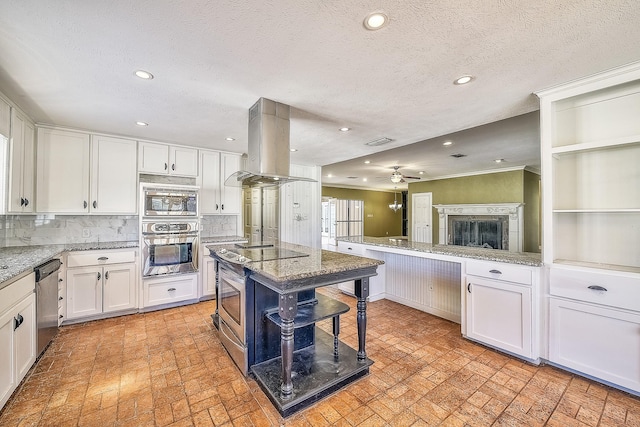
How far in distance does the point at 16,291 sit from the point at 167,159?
A: 252 centimetres

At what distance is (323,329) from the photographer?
3.07 metres

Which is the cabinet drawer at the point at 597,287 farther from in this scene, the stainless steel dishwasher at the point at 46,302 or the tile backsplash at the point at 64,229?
the tile backsplash at the point at 64,229

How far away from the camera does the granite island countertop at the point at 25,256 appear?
6.28 feet

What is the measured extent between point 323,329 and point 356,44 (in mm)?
2737

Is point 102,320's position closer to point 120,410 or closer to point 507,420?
point 120,410

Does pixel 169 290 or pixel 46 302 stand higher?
pixel 46 302

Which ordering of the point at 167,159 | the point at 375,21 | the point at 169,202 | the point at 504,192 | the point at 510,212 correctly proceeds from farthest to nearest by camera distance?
the point at 504,192
the point at 510,212
the point at 167,159
the point at 169,202
the point at 375,21

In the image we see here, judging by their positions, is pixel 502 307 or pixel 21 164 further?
pixel 21 164

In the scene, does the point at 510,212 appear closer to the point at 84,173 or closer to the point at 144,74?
the point at 144,74

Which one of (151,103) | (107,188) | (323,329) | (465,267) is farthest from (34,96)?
(465,267)

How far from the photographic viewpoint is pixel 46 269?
2473 mm

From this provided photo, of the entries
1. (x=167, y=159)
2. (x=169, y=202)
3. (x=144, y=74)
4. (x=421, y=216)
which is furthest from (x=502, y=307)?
(x=421, y=216)

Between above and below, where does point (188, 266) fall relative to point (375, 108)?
below

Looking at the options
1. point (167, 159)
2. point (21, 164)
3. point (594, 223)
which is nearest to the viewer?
point (594, 223)
